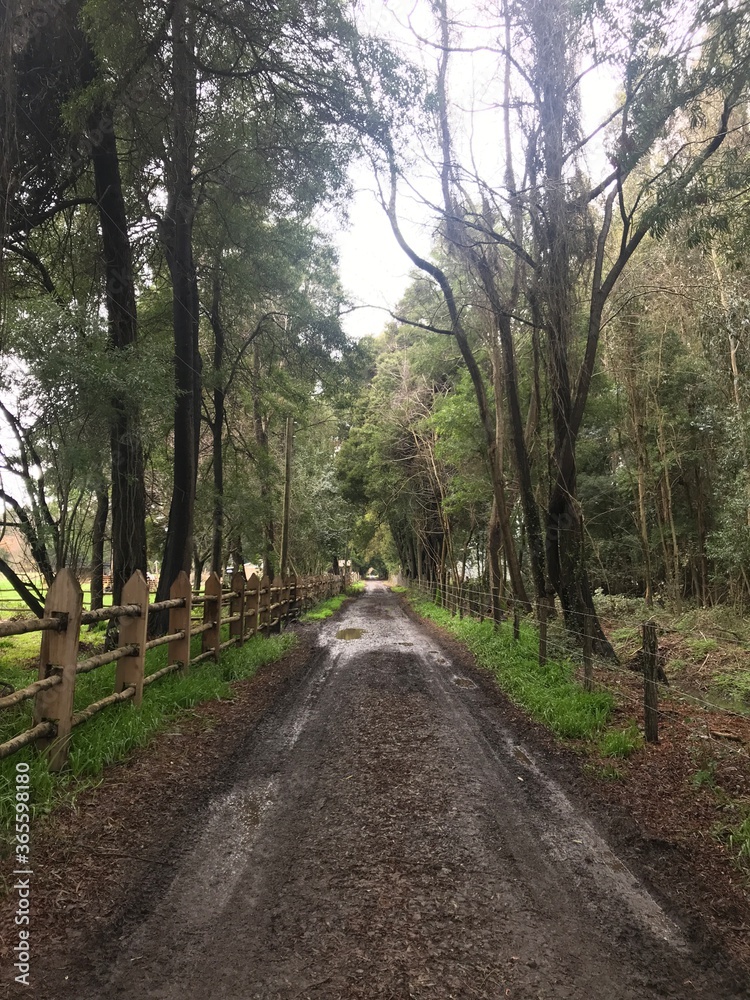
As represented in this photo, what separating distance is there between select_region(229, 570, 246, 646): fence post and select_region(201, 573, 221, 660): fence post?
65.1 inches

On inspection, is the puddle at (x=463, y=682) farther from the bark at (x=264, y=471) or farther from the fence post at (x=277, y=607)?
the bark at (x=264, y=471)

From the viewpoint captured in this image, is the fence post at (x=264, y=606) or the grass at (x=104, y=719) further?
the fence post at (x=264, y=606)

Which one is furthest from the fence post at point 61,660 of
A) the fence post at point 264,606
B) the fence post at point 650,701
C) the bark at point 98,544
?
the fence post at point 264,606

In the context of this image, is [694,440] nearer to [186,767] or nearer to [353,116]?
[353,116]

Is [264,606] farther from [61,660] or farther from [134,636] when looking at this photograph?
[61,660]

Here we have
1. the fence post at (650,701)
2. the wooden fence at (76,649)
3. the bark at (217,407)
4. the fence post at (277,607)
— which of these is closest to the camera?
the wooden fence at (76,649)

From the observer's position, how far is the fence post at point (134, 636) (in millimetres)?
5395

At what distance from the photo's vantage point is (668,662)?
9.30 m

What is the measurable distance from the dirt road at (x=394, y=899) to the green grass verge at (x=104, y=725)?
933mm

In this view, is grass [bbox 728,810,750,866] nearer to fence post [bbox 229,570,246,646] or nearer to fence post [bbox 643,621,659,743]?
fence post [bbox 643,621,659,743]

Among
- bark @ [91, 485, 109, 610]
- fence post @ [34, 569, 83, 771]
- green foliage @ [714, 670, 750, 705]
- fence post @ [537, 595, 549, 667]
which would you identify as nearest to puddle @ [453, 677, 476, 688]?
fence post @ [537, 595, 549, 667]

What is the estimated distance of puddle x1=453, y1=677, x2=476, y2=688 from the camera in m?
7.85

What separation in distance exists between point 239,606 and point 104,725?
18.6 ft

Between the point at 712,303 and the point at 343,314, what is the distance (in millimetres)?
6707
